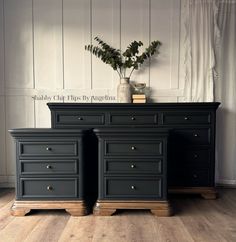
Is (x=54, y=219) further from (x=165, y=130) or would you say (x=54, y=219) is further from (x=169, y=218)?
(x=165, y=130)

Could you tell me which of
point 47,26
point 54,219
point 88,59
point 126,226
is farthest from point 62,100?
point 126,226

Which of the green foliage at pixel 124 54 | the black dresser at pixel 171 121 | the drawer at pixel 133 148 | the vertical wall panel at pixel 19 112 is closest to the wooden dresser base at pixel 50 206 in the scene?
the drawer at pixel 133 148

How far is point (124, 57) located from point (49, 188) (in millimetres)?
1699

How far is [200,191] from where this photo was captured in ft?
9.27

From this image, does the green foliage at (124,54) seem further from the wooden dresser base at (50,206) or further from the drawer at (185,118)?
the wooden dresser base at (50,206)

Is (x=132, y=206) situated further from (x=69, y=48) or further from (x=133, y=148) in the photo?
(x=69, y=48)

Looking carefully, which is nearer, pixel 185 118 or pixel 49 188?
pixel 49 188

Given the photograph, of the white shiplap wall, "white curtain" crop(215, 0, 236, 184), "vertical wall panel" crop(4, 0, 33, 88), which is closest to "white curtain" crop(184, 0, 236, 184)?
"white curtain" crop(215, 0, 236, 184)

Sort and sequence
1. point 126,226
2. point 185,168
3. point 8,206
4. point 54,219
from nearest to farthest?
1. point 126,226
2. point 54,219
3. point 8,206
4. point 185,168

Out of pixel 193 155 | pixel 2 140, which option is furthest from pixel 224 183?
pixel 2 140

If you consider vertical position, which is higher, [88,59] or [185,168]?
[88,59]

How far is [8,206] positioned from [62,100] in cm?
129

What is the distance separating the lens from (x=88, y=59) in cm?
322

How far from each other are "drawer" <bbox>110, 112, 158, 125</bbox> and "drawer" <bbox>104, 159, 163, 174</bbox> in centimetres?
50
